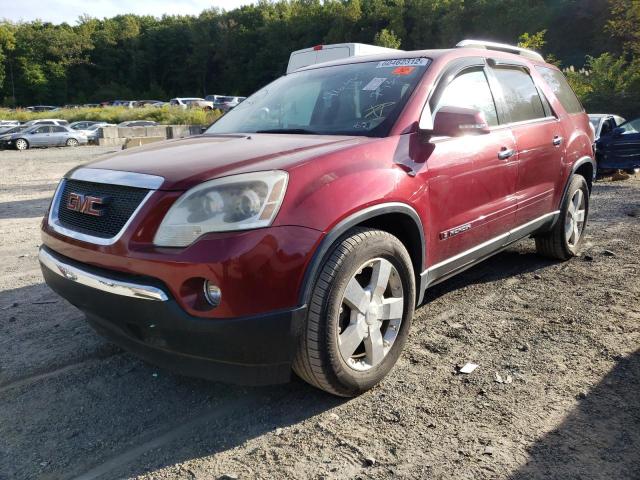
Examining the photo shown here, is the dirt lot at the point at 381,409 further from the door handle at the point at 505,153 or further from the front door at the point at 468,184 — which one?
the door handle at the point at 505,153

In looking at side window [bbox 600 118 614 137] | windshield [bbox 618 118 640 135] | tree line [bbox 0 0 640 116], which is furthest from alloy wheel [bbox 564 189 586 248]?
tree line [bbox 0 0 640 116]

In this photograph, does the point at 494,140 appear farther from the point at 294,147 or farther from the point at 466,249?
the point at 294,147

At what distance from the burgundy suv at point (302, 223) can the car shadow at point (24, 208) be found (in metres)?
5.85

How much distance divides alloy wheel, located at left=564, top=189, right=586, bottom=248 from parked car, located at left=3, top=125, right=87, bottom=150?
2776cm

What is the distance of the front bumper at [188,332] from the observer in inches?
82.7

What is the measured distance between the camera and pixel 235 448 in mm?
2219

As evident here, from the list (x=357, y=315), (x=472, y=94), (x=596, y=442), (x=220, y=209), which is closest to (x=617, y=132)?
(x=472, y=94)

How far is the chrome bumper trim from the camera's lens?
6.95ft

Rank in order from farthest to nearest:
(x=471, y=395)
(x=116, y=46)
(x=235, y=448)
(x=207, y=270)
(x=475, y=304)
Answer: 1. (x=116, y=46)
2. (x=475, y=304)
3. (x=471, y=395)
4. (x=235, y=448)
5. (x=207, y=270)

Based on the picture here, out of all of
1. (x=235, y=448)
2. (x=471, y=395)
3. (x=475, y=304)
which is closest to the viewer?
(x=235, y=448)

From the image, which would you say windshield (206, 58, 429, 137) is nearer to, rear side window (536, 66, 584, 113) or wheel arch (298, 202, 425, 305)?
wheel arch (298, 202, 425, 305)

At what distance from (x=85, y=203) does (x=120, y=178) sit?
0.85 ft

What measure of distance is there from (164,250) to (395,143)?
4.37 ft

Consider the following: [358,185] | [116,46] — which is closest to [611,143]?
[358,185]
